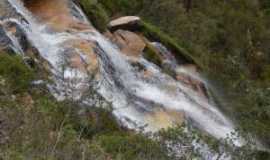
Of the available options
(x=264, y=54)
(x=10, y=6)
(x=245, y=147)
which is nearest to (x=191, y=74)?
(x=10, y=6)

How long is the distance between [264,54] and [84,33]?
14.9 m

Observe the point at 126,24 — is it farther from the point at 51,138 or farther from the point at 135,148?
the point at 51,138

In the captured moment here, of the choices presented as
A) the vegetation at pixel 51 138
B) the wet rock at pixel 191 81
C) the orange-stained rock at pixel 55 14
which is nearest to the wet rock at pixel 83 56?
the orange-stained rock at pixel 55 14

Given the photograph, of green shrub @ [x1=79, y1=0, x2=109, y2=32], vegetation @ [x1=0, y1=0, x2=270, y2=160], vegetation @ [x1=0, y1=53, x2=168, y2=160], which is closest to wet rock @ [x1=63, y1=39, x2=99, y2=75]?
vegetation @ [x1=0, y1=0, x2=270, y2=160]

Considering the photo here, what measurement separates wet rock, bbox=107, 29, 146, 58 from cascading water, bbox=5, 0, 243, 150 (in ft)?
1.66

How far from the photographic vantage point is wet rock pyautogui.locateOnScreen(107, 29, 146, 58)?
1721 centimetres

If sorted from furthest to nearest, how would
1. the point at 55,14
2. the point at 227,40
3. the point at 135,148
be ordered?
the point at 227,40
the point at 55,14
the point at 135,148

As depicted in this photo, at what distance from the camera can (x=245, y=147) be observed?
416 inches

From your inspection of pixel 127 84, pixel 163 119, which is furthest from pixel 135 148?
pixel 127 84

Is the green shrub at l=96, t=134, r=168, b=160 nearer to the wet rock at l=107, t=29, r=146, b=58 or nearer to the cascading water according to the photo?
the cascading water

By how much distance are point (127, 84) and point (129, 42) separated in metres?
3.30

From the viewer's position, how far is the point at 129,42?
17.8 m

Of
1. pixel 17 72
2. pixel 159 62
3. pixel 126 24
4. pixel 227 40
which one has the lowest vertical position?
pixel 227 40

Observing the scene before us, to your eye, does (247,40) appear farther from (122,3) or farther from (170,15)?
(122,3)
